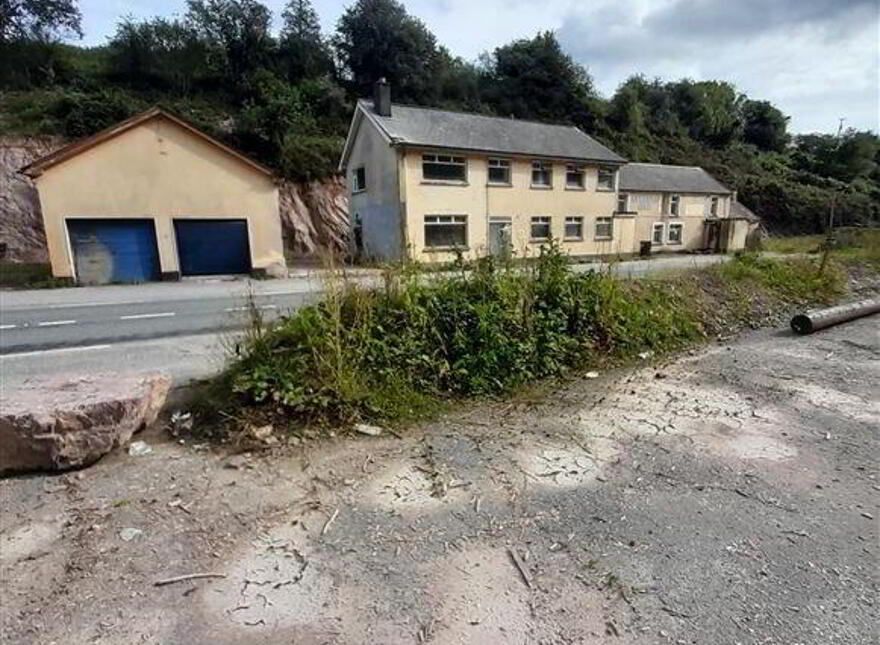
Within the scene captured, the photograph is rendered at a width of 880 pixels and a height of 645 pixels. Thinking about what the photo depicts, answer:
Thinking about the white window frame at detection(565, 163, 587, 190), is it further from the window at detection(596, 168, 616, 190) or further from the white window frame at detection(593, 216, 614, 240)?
the white window frame at detection(593, 216, 614, 240)

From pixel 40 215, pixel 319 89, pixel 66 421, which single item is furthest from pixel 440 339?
pixel 319 89

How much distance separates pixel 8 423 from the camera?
3010 millimetres

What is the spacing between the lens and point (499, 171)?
2155 cm

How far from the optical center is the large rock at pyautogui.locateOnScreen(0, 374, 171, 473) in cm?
303

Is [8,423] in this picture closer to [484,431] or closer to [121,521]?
[121,521]

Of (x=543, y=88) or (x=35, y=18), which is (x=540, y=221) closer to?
(x=543, y=88)

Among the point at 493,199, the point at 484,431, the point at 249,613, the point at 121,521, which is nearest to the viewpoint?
the point at 249,613

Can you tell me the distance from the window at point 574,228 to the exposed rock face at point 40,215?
11161mm

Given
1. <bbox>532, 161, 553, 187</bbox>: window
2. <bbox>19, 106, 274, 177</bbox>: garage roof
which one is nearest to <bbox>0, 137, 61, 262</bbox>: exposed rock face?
<bbox>19, 106, 274, 177</bbox>: garage roof

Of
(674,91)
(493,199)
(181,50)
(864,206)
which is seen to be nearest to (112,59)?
(181,50)

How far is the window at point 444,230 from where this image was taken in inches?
796

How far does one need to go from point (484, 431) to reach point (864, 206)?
5614 centimetres

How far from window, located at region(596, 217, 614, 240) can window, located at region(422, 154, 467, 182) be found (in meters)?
8.61

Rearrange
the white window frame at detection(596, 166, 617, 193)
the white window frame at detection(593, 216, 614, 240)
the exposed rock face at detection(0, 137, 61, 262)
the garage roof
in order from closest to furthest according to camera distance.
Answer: the garage roof < the exposed rock face at detection(0, 137, 61, 262) < the white window frame at detection(596, 166, 617, 193) < the white window frame at detection(593, 216, 614, 240)
